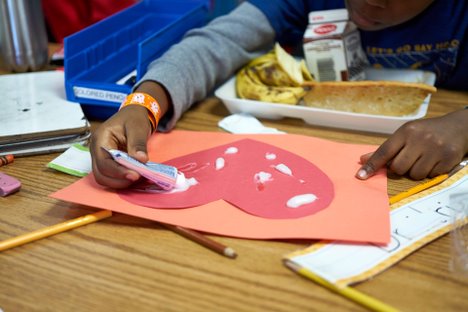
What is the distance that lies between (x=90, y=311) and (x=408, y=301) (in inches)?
11.7

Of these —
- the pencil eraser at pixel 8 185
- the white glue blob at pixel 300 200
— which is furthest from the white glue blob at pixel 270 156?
the pencil eraser at pixel 8 185

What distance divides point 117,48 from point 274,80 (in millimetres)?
336

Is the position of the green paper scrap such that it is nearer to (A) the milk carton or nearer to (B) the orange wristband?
(B) the orange wristband

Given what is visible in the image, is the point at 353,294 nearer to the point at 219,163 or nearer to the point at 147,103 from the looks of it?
the point at 219,163

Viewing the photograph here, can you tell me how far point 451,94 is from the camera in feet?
3.22

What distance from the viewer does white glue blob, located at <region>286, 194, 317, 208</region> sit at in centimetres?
60

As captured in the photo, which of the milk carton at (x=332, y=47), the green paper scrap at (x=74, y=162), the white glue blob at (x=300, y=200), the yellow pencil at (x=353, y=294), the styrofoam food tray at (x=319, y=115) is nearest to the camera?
the yellow pencil at (x=353, y=294)

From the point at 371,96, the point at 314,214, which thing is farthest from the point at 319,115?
the point at 314,214

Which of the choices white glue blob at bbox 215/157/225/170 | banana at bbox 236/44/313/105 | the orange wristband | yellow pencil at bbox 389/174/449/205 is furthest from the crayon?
yellow pencil at bbox 389/174/449/205

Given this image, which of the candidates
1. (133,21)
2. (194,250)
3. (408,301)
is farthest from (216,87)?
(408,301)

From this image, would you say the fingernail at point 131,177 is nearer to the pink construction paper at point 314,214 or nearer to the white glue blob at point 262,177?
the pink construction paper at point 314,214

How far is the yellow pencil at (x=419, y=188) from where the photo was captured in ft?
2.04

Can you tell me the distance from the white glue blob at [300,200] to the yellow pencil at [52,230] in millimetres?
220

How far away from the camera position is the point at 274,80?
0.93 metres
